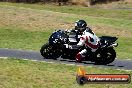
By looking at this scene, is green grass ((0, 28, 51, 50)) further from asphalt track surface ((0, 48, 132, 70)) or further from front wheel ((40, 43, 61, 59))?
front wheel ((40, 43, 61, 59))

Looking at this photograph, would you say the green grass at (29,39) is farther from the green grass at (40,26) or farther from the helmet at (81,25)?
the helmet at (81,25)

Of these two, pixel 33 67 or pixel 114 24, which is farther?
pixel 114 24

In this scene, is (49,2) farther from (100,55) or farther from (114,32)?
(100,55)

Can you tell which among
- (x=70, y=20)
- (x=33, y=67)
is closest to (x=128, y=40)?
(x=70, y=20)

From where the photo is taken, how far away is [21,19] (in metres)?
33.2

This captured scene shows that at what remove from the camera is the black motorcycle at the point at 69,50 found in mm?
17469

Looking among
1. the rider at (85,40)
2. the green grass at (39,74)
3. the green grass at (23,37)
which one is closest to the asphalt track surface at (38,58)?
the rider at (85,40)

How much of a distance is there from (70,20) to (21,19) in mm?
5222

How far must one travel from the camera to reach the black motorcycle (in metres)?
17.5

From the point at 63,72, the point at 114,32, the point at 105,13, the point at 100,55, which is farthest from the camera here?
the point at 105,13

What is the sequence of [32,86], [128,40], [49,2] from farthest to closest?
[49,2] < [128,40] < [32,86]

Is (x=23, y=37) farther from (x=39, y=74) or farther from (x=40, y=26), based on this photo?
(x=39, y=74)

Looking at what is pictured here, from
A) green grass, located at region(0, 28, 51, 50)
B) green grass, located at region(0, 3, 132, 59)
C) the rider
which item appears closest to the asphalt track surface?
the rider

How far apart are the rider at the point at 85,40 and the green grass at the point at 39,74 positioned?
1229 millimetres
